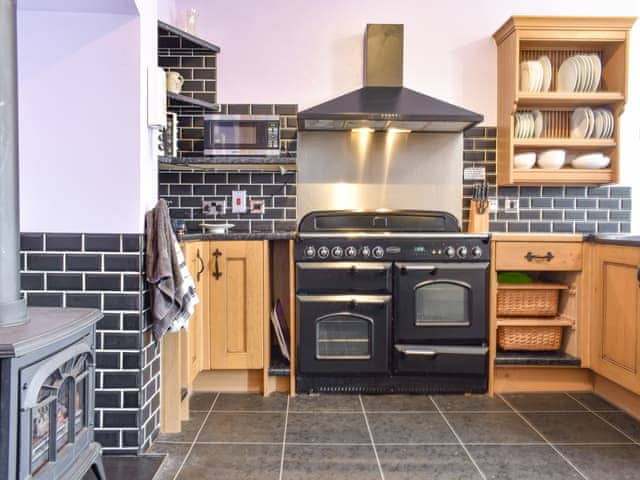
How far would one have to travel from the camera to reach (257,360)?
279 cm

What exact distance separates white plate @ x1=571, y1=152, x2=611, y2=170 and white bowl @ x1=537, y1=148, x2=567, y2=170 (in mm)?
97

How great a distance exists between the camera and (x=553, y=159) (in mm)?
3254

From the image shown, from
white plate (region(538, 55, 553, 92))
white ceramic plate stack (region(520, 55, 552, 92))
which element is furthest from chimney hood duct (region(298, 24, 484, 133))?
white plate (region(538, 55, 553, 92))

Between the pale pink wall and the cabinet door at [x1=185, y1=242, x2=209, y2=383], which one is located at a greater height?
the pale pink wall

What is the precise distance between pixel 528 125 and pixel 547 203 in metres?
0.55

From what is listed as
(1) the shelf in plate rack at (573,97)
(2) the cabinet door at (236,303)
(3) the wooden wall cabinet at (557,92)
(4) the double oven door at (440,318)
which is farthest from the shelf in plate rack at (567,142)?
(2) the cabinet door at (236,303)

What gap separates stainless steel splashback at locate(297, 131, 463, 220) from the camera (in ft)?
11.2

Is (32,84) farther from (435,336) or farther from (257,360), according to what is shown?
(435,336)

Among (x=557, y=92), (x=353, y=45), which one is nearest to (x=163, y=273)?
(x=353, y=45)

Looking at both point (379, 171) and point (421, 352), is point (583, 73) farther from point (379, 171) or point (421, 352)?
point (421, 352)

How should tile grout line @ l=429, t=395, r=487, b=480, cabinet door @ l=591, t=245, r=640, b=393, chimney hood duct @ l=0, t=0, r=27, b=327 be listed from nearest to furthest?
chimney hood duct @ l=0, t=0, r=27, b=327 → tile grout line @ l=429, t=395, r=487, b=480 → cabinet door @ l=591, t=245, r=640, b=393

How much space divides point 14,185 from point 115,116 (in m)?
0.81

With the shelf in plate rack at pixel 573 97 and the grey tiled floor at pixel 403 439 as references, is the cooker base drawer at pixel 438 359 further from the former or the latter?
the shelf in plate rack at pixel 573 97

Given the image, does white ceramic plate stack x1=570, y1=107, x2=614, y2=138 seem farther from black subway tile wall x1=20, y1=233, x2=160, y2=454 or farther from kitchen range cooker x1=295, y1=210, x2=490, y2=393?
black subway tile wall x1=20, y1=233, x2=160, y2=454
